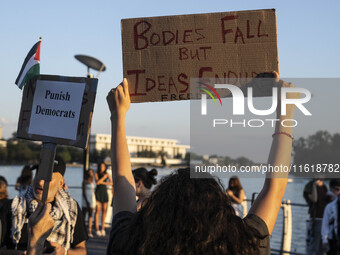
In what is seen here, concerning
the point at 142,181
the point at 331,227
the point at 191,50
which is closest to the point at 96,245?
the point at 331,227

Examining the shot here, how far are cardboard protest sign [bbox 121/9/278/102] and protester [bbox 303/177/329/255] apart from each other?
27.8 ft

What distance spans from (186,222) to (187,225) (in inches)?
0.5

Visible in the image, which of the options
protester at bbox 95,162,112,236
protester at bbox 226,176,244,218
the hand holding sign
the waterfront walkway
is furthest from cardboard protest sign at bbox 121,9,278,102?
protester at bbox 95,162,112,236

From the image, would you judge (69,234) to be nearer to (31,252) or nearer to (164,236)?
(31,252)

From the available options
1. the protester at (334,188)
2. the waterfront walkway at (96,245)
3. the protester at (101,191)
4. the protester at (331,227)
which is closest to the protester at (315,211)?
the protester at (334,188)

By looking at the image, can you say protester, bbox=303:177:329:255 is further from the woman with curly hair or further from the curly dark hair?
the curly dark hair

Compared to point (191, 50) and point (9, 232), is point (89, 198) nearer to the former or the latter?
point (9, 232)

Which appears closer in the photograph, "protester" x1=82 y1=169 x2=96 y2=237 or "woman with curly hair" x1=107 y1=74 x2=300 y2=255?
"woman with curly hair" x1=107 y1=74 x2=300 y2=255

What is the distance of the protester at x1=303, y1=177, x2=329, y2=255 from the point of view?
1071 cm

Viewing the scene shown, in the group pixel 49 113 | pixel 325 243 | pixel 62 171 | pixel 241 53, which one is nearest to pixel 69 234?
pixel 62 171

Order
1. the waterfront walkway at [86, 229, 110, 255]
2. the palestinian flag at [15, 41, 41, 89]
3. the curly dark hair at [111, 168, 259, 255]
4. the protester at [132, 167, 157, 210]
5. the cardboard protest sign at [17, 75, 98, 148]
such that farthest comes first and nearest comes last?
1. the waterfront walkway at [86, 229, 110, 255]
2. the protester at [132, 167, 157, 210]
3. the palestinian flag at [15, 41, 41, 89]
4. the cardboard protest sign at [17, 75, 98, 148]
5. the curly dark hair at [111, 168, 259, 255]

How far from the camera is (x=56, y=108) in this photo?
3.31 metres

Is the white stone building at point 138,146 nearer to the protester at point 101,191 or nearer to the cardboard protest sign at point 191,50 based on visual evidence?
the protester at point 101,191

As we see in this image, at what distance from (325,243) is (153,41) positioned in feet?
21.1
